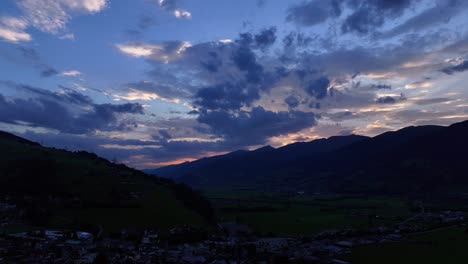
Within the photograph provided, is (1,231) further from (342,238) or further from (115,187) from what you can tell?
(342,238)

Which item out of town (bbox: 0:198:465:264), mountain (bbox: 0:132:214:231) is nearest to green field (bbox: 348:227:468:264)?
town (bbox: 0:198:465:264)

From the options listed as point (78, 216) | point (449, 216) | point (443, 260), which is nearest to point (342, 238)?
point (443, 260)

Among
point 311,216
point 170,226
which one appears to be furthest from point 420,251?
point 311,216

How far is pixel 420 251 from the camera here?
6925cm

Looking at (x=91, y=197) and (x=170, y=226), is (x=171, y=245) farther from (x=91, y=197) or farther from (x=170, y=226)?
(x=91, y=197)

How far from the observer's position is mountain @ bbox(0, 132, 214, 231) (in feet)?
268

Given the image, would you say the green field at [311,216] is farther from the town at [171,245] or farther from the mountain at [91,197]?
the mountain at [91,197]

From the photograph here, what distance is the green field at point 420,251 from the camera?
62969 mm

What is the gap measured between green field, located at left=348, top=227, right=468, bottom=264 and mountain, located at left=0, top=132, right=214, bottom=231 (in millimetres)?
39536

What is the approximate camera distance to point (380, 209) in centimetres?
13675

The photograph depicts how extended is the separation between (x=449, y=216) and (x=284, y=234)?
184ft

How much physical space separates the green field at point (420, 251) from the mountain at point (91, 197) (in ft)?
130

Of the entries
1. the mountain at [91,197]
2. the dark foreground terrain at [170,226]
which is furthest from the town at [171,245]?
the mountain at [91,197]

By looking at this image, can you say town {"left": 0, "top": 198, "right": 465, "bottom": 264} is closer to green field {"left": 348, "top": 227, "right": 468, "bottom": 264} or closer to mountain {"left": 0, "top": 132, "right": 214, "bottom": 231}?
green field {"left": 348, "top": 227, "right": 468, "bottom": 264}
